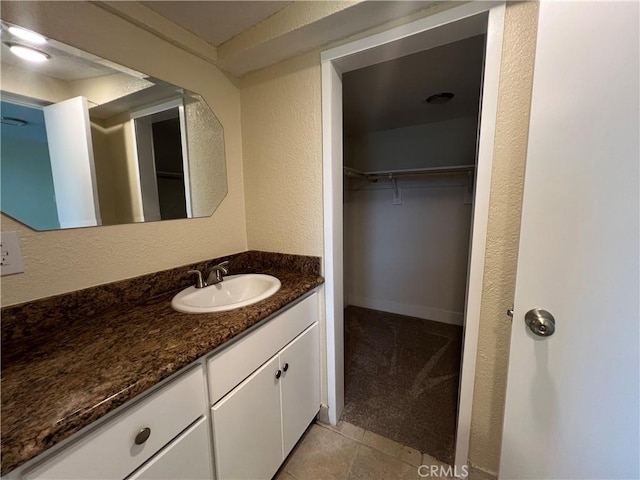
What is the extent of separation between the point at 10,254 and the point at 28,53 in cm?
65

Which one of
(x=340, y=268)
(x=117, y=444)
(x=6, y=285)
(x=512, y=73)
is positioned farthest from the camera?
(x=340, y=268)

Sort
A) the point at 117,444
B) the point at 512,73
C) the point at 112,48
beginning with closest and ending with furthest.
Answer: the point at 117,444, the point at 512,73, the point at 112,48

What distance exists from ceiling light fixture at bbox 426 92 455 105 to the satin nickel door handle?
5.52ft

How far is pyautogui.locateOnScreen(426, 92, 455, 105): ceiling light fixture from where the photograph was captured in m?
1.86

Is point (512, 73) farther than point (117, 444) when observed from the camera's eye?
Yes

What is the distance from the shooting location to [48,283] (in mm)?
857

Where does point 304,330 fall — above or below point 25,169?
below

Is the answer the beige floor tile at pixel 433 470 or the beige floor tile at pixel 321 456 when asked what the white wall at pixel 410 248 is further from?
the beige floor tile at pixel 321 456

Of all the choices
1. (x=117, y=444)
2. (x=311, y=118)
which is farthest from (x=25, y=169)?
(x=311, y=118)

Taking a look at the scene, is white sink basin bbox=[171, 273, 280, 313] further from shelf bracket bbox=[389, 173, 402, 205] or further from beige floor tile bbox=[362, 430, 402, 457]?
shelf bracket bbox=[389, 173, 402, 205]

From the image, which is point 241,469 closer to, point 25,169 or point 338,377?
point 338,377

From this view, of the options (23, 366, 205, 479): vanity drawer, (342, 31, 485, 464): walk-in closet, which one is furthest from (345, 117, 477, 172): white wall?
(23, 366, 205, 479): vanity drawer


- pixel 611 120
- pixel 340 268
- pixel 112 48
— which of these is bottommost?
pixel 340 268

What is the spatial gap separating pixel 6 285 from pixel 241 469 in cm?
99
